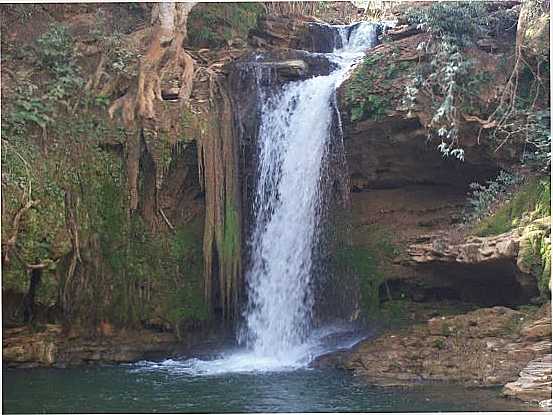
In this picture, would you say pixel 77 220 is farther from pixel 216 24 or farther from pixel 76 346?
pixel 216 24

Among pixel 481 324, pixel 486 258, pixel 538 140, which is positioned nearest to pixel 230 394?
pixel 481 324

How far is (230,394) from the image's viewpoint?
9.47m

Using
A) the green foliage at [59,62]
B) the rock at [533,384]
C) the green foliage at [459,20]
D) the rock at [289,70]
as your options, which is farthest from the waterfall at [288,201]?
the rock at [533,384]

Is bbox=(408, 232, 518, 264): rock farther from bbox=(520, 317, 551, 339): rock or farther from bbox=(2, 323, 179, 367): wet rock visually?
bbox=(2, 323, 179, 367): wet rock

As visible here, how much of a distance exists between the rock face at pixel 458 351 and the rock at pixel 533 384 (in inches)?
17.6

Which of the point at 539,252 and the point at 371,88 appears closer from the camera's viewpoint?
the point at 539,252

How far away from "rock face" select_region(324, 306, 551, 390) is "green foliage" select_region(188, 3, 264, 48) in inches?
272

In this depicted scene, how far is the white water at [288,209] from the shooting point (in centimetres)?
1309

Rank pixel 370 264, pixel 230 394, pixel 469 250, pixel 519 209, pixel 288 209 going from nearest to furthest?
pixel 230 394, pixel 519 209, pixel 469 250, pixel 288 209, pixel 370 264

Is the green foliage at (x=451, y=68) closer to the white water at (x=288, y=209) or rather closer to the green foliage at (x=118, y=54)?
the white water at (x=288, y=209)

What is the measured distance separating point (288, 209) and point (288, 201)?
138mm

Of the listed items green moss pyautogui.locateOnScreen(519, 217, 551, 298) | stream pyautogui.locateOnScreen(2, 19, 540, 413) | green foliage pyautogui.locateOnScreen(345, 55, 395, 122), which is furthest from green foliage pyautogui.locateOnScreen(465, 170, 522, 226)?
stream pyautogui.locateOnScreen(2, 19, 540, 413)

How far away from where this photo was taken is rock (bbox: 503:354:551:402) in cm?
836

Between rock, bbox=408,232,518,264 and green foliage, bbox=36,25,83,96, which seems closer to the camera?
rock, bbox=408,232,518,264
